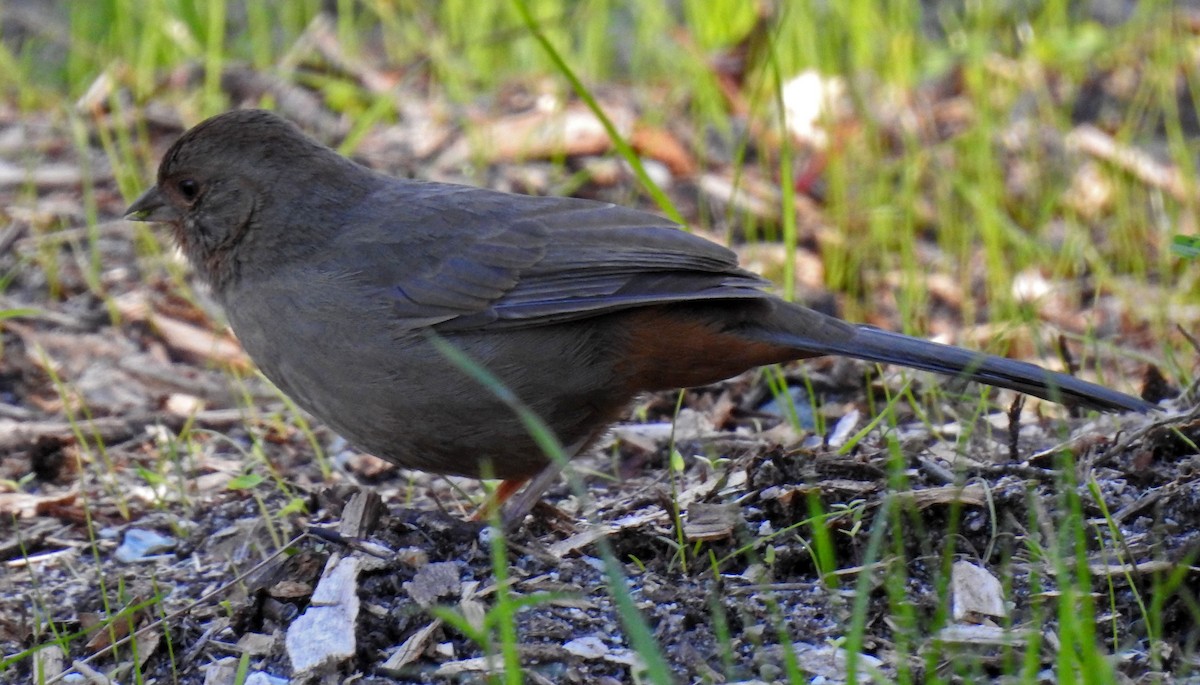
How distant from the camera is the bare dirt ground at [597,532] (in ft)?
10.4

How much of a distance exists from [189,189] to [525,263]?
1.10m

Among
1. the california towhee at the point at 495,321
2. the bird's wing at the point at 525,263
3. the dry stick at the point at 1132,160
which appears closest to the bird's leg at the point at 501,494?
the california towhee at the point at 495,321

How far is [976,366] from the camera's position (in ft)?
12.4

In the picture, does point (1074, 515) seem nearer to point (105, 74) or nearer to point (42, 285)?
point (42, 285)

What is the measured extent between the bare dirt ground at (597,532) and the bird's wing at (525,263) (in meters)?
0.50

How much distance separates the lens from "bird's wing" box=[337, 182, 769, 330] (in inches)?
157

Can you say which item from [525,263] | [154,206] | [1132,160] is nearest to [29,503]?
[154,206]

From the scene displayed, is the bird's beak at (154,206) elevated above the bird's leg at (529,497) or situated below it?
above

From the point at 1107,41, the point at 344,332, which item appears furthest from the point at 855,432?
the point at 1107,41

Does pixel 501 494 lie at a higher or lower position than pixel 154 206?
lower

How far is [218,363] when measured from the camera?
17.7 ft

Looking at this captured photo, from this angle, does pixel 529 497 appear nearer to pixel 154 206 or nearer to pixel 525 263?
pixel 525 263

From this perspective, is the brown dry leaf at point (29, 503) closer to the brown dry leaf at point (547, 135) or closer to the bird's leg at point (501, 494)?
the bird's leg at point (501, 494)

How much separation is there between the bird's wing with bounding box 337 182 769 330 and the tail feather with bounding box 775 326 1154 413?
0.30 metres
